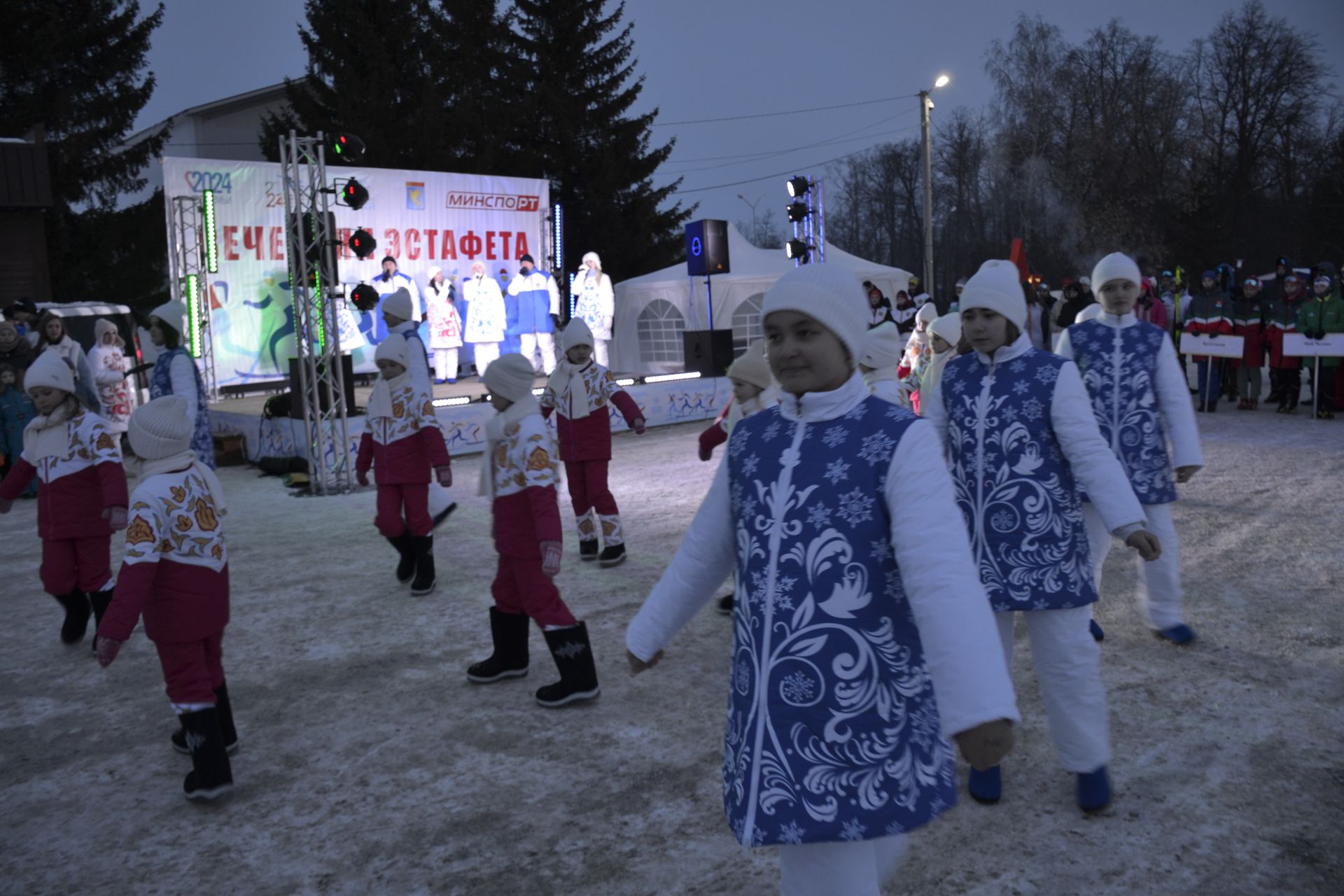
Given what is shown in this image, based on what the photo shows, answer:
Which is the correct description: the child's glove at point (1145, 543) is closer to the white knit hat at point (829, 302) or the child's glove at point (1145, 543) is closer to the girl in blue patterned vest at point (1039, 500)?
→ the girl in blue patterned vest at point (1039, 500)

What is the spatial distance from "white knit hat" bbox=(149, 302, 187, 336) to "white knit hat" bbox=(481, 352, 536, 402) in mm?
3641

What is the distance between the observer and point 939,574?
1.88m

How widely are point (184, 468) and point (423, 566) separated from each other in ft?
9.33

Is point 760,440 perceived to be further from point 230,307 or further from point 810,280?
point 230,307

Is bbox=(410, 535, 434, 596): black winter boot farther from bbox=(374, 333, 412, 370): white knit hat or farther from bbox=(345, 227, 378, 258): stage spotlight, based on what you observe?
bbox=(345, 227, 378, 258): stage spotlight

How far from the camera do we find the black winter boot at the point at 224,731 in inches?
159

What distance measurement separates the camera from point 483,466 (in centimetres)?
487

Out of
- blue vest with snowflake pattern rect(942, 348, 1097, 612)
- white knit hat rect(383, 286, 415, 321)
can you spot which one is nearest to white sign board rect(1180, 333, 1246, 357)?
white knit hat rect(383, 286, 415, 321)

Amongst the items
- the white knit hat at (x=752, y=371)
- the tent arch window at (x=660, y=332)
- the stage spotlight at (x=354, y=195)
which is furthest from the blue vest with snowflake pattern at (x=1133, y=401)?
the tent arch window at (x=660, y=332)

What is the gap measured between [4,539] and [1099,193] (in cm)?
3825

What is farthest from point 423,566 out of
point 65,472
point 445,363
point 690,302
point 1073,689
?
point 690,302

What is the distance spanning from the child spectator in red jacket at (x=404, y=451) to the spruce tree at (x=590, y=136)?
87.9 feet

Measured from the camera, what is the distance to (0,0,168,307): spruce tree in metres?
25.1

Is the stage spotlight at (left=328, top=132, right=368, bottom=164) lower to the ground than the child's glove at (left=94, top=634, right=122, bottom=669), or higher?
higher
